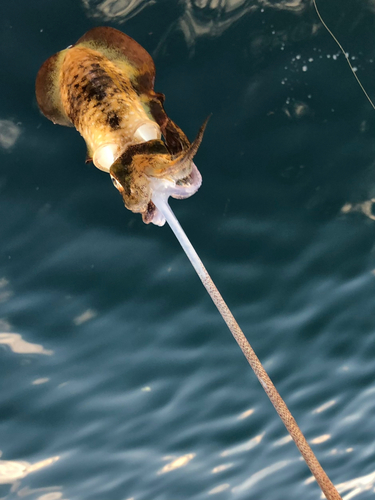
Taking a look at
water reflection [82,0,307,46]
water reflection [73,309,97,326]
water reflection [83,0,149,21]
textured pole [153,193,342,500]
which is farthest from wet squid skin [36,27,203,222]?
water reflection [73,309,97,326]

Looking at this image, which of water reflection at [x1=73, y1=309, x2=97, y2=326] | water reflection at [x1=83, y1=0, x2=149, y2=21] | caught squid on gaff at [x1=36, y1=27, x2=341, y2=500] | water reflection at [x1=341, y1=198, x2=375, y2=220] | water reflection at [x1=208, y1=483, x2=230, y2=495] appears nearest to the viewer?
caught squid on gaff at [x1=36, y1=27, x2=341, y2=500]

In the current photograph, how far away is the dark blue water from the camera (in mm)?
3621

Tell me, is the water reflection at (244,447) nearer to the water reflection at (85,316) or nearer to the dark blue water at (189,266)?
the dark blue water at (189,266)

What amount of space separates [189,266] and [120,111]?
2540mm

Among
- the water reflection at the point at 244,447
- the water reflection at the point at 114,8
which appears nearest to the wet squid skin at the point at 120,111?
the water reflection at the point at 114,8

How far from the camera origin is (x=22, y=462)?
5723 millimetres

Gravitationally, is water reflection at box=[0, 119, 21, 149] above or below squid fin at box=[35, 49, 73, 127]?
above

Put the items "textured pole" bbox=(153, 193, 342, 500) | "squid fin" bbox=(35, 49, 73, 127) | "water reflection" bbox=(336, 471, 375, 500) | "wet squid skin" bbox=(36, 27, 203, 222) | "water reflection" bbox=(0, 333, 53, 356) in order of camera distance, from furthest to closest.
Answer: "water reflection" bbox=(336, 471, 375, 500) < "water reflection" bbox=(0, 333, 53, 356) < "squid fin" bbox=(35, 49, 73, 127) < "wet squid skin" bbox=(36, 27, 203, 222) < "textured pole" bbox=(153, 193, 342, 500)

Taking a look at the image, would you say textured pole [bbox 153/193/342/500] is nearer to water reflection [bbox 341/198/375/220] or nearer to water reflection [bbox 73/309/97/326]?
water reflection [bbox 73/309/97/326]

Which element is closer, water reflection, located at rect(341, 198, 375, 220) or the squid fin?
the squid fin

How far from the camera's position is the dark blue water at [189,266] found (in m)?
3.62

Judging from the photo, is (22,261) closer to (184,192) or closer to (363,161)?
(184,192)

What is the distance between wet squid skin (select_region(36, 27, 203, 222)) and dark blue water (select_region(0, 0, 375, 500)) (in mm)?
541

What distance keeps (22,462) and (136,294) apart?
8.71 ft
